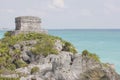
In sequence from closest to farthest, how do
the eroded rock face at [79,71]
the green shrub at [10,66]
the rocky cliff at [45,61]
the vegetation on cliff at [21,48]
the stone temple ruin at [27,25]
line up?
the eroded rock face at [79,71] → the rocky cliff at [45,61] → the green shrub at [10,66] → the vegetation on cliff at [21,48] → the stone temple ruin at [27,25]

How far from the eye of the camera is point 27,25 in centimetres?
3766

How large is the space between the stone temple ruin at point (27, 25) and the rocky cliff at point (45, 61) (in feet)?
3.79

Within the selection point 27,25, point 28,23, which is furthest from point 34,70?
point 28,23

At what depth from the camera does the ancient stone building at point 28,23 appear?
37656mm

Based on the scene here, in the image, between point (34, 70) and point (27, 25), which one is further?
point (27, 25)

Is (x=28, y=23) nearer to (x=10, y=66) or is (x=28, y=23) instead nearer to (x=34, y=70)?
(x=10, y=66)

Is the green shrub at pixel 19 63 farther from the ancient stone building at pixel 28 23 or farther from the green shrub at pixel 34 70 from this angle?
the ancient stone building at pixel 28 23

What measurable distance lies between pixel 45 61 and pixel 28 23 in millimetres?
8908

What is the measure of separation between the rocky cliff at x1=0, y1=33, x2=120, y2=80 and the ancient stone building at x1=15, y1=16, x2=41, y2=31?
4.58 ft

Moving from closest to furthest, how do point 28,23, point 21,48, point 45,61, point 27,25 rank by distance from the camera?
point 45,61
point 21,48
point 27,25
point 28,23

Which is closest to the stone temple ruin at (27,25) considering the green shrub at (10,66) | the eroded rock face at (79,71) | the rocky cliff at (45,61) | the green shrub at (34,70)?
the rocky cliff at (45,61)

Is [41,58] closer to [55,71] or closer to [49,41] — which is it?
[49,41]

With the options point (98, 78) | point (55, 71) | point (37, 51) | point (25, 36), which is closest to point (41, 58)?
point (37, 51)

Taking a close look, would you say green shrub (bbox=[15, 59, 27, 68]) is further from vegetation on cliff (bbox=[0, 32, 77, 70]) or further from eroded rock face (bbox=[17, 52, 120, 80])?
eroded rock face (bbox=[17, 52, 120, 80])
